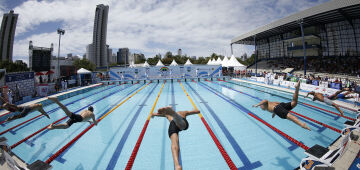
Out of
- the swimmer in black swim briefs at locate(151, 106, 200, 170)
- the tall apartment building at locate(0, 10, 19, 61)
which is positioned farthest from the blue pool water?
the tall apartment building at locate(0, 10, 19, 61)

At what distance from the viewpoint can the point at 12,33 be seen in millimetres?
48844

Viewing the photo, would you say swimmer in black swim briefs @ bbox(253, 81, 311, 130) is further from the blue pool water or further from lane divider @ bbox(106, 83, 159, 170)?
lane divider @ bbox(106, 83, 159, 170)

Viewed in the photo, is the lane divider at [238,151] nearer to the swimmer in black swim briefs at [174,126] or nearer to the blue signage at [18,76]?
the swimmer in black swim briefs at [174,126]

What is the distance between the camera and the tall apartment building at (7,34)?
46.8 meters

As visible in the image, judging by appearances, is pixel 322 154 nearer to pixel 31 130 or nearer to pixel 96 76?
pixel 31 130

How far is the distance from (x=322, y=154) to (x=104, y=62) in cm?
10108

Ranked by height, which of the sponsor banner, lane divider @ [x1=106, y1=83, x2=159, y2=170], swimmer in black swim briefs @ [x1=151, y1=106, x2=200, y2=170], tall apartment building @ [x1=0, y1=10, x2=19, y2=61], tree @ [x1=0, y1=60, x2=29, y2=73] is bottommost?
lane divider @ [x1=106, y1=83, x2=159, y2=170]

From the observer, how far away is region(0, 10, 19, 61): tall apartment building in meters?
46.8

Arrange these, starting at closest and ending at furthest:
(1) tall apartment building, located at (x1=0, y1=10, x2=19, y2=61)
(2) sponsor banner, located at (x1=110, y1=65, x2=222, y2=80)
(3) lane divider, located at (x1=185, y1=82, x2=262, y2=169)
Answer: (3) lane divider, located at (x1=185, y1=82, x2=262, y2=169)
(2) sponsor banner, located at (x1=110, y1=65, x2=222, y2=80)
(1) tall apartment building, located at (x1=0, y1=10, x2=19, y2=61)

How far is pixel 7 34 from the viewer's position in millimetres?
47938

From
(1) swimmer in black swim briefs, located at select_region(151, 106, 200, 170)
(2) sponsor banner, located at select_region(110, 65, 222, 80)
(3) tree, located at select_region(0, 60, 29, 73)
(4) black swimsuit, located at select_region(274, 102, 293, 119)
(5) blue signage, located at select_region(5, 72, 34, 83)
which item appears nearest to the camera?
(1) swimmer in black swim briefs, located at select_region(151, 106, 200, 170)

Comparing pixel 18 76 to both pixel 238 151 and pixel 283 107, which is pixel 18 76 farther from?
pixel 283 107

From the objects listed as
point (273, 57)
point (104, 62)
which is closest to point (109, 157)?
point (273, 57)

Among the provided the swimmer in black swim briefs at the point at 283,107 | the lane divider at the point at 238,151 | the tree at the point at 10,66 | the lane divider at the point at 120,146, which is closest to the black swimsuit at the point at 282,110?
the swimmer in black swim briefs at the point at 283,107
